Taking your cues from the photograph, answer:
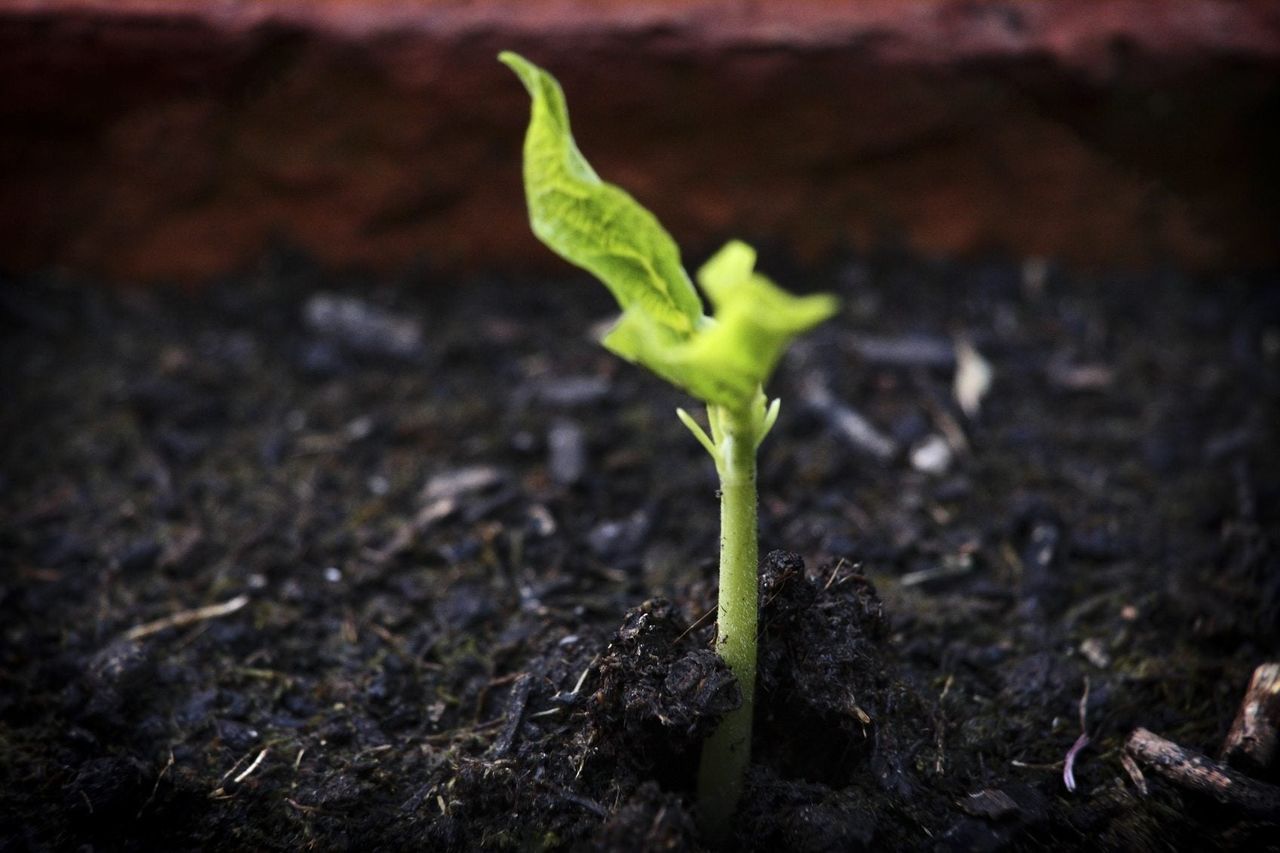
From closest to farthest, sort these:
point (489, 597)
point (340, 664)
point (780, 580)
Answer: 1. point (780, 580)
2. point (340, 664)
3. point (489, 597)

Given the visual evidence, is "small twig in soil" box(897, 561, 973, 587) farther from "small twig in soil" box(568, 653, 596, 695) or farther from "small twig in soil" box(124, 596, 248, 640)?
"small twig in soil" box(124, 596, 248, 640)

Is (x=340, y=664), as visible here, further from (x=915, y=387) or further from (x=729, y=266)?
(x=915, y=387)

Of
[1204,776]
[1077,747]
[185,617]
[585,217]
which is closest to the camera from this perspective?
[585,217]

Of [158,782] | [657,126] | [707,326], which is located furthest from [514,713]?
[657,126]

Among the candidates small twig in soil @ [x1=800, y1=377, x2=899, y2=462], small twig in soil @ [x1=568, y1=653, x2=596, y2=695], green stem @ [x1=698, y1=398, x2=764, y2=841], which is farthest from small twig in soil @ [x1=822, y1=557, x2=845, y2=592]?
small twig in soil @ [x1=800, y1=377, x2=899, y2=462]

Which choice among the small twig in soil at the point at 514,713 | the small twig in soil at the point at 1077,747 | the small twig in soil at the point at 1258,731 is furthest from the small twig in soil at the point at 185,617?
the small twig in soil at the point at 1258,731

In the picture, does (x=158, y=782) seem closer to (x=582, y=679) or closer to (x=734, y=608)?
(x=582, y=679)

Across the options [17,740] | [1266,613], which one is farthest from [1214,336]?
[17,740]
